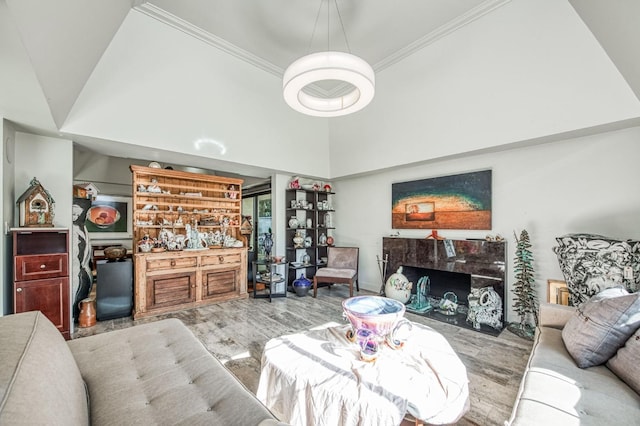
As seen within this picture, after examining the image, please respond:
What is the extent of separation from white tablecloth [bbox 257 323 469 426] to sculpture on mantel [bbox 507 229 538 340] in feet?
7.11

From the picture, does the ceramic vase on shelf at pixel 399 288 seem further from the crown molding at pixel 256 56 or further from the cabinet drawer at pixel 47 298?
the cabinet drawer at pixel 47 298

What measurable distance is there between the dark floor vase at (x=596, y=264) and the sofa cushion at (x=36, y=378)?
12.5ft

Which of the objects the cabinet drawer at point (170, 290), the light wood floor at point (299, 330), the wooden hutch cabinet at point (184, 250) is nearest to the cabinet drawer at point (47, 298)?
the light wood floor at point (299, 330)

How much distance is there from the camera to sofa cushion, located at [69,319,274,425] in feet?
3.57

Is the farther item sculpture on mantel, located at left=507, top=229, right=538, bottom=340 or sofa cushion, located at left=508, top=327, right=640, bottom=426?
sculpture on mantel, located at left=507, top=229, right=538, bottom=340

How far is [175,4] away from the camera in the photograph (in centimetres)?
333

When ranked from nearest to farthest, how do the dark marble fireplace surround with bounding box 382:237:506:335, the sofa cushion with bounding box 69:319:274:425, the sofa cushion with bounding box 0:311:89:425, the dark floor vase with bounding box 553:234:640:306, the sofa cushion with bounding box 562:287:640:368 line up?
1. the sofa cushion with bounding box 0:311:89:425
2. the sofa cushion with bounding box 69:319:274:425
3. the sofa cushion with bounding box 562:287:640:368
4. the dark floor vase with bounding box 553:234:640:306
5. the dark marble fireplace surround with bounding box 382:237:506:335

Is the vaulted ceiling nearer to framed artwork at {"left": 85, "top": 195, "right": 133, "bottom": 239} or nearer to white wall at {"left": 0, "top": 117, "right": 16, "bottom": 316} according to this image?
white wall at {"left": 0, "top": 117, "right": 16, "bottom": 316}

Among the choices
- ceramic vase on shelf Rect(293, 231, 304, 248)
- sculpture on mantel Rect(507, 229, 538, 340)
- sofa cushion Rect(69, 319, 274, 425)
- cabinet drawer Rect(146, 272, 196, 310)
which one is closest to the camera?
sofa cushion Rect(69, 319, 274, 425)

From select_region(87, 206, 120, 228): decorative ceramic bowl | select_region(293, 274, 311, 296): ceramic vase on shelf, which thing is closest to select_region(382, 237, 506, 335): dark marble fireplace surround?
select_region(293, 274, 311, 296): ceramic vase on shelf

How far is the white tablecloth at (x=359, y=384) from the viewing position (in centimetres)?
128

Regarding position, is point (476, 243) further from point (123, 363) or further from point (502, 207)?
point (123, 363)

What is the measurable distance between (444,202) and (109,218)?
23.3 feet

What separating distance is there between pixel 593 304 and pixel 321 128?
15.9ft
